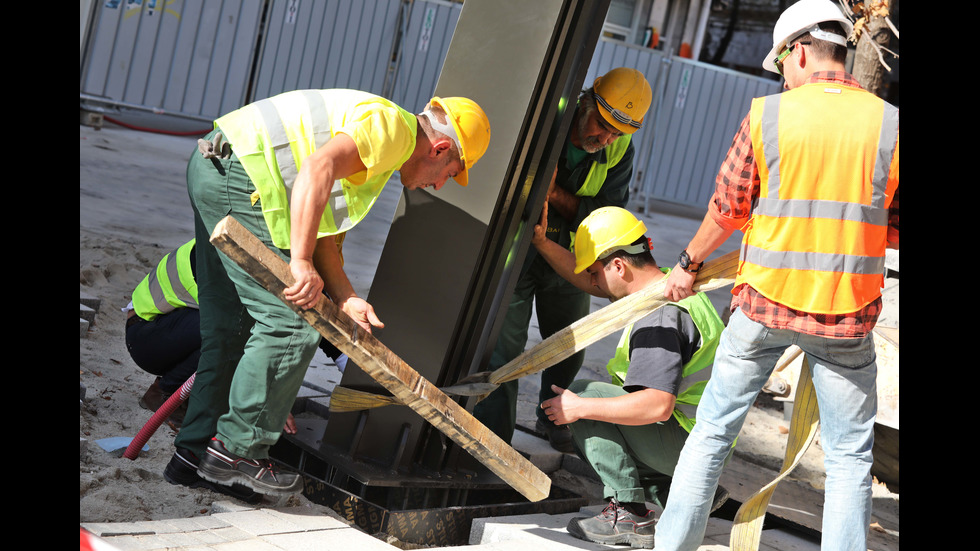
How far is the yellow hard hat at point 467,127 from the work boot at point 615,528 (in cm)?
131

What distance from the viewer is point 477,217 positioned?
10.6 ft

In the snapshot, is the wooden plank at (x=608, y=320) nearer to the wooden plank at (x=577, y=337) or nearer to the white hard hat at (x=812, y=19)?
the wooden plank at (x=577, y=337)

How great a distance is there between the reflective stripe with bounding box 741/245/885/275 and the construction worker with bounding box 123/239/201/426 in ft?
7.33

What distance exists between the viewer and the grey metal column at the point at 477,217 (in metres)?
3.15

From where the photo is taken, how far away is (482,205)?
3229mm

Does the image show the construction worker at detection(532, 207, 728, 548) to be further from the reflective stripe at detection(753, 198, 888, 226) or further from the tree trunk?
the tree trunk

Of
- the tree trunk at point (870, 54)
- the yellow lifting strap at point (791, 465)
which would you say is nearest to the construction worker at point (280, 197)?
the yellow lifting strap at point (791, 465)

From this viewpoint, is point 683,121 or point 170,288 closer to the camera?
point 170,288

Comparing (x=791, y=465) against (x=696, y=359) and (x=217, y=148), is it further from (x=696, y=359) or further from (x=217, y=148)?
(x=217, y=148)

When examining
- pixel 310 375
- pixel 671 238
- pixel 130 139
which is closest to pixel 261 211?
pixel 310 375

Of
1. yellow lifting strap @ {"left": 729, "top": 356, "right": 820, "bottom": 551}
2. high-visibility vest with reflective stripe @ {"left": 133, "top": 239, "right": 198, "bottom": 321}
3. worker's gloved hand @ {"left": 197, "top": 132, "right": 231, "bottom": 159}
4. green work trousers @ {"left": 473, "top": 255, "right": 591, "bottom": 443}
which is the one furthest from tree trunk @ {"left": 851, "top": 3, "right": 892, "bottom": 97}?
high-visibility vest with reflective stripe @ {"left": 133, "top": 239, "right": 198, "bottom": 321}

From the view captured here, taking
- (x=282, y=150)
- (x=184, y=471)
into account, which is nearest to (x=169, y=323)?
(x=184, y=471)

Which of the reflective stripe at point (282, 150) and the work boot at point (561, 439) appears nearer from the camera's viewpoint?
the reflective stripe at point (282, 150)

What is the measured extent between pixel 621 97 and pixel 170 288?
6.73ft
